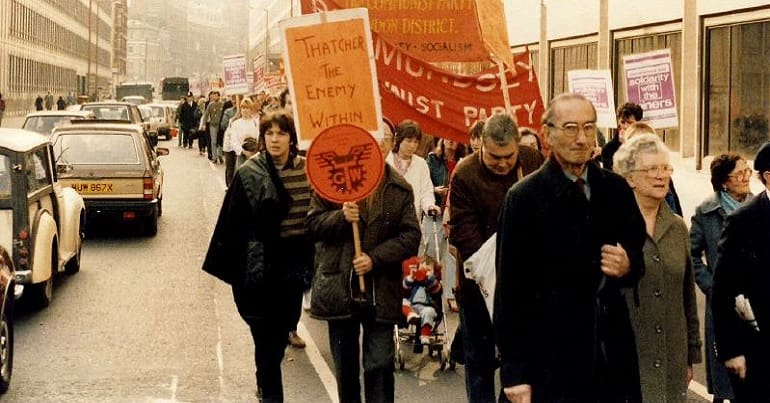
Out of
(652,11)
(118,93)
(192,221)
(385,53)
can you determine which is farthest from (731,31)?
(118,93)

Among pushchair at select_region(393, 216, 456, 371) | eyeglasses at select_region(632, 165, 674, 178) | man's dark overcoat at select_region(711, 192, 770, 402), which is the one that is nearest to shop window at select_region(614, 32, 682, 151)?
pushchair at select_region(393, 216, 456, 371)

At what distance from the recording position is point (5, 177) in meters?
11.4

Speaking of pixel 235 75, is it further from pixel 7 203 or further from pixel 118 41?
pixel 118 41

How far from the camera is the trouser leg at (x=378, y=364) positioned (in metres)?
6.67

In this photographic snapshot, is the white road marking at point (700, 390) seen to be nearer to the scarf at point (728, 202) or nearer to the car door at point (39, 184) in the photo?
the scarf at point (728, 202)

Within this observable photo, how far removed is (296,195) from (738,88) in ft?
49.6

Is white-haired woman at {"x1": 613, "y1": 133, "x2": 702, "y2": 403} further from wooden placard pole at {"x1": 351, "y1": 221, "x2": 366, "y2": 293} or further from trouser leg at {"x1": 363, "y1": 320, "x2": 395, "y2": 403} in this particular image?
trouser leg at {"x1": 363, "y1": 320, "x2": 395, "y2": 403}

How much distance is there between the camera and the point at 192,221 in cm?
2069

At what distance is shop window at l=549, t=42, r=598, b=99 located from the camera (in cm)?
2877

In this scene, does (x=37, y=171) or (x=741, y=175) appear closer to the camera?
(x=741, y=175)

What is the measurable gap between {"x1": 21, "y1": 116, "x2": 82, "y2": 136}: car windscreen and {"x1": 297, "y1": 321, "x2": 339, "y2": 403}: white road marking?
57.7ft

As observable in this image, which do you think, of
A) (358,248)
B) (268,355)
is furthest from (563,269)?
(268,355)

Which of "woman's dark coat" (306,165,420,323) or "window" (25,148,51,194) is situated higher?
"window" (25,148,51,194)

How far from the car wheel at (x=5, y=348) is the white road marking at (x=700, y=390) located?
14.7ft
